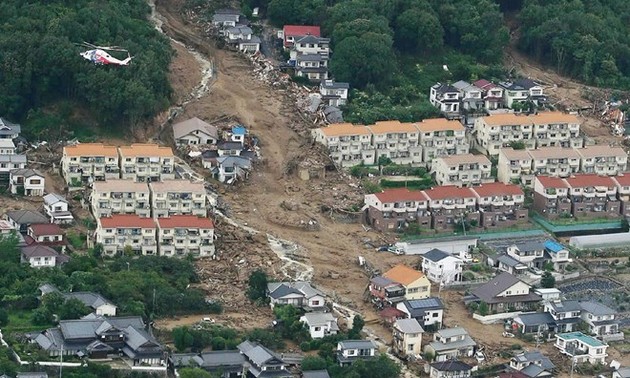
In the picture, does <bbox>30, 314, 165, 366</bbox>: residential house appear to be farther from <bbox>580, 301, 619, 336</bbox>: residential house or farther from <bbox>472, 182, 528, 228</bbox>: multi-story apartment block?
<bbox>472, 182, 528, 228</bbox>: multi-story apartment block

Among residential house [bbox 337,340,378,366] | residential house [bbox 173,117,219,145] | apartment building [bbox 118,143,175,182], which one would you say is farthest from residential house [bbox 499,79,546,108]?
residential house [bbox 337,340,378,366]

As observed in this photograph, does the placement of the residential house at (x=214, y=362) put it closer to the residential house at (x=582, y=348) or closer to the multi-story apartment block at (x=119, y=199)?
the multi-story apartment block at (x=119, y=199)

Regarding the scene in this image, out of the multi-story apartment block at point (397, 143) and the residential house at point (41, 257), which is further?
the multi-story apartment block at point (397, 143)

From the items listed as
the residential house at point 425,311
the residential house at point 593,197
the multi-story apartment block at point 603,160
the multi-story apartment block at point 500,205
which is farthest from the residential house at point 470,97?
the residential house at point 425,311

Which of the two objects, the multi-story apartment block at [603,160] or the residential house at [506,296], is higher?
the multi-story apartment block at [603,160]

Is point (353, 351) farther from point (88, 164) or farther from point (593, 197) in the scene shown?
point (593, 197)

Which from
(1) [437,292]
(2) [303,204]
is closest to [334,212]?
(2) [303,204]
